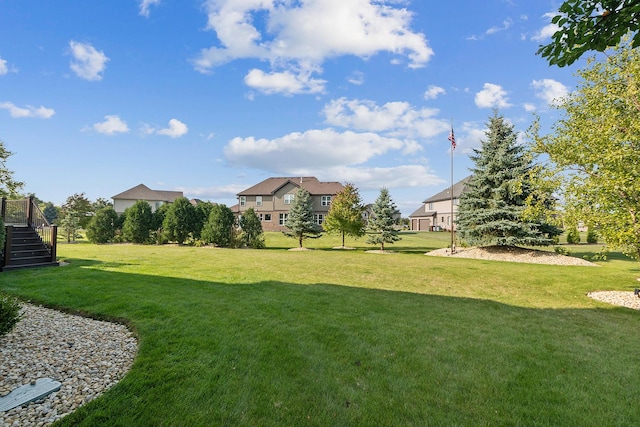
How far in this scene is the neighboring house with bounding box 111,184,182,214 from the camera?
49.8 m

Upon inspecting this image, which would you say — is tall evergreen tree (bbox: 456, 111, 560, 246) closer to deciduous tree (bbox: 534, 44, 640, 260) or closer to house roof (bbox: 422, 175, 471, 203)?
deciduous tree (bbox: 534, 44, 640, 260)

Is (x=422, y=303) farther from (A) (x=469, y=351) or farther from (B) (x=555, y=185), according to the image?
(B) (x=555, y=185)

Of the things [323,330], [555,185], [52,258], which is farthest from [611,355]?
[52,258]

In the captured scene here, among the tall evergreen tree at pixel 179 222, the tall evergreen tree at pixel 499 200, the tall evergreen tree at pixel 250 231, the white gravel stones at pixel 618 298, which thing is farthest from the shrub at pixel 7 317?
the tall evergreen tree at pixel 179 222

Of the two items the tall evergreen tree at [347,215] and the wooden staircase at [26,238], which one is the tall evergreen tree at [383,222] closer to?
the tall evergreen tree at [347,215]

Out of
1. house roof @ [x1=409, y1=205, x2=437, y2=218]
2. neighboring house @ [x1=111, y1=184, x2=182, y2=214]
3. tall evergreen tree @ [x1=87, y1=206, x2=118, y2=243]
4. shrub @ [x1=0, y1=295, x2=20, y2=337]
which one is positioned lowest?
shrub @ [x1=0, y1=295, x2=20, y2=337]

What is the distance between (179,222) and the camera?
25.3 metres

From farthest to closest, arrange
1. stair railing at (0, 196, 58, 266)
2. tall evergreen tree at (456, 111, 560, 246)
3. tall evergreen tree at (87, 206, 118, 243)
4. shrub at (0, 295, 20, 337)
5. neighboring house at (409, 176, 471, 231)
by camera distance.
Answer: neighboring house at (409, 176, 471, 231) < tall evergreen tree at (87, 206, 118, 243) < tall evergreen tree at (456, 111, 560, 246) < stair railing at (0, 196, 58, 266) < shrub at (0, 295, 20, 337)

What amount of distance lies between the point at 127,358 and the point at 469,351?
17.4 feet

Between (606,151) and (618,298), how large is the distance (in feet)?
14.7

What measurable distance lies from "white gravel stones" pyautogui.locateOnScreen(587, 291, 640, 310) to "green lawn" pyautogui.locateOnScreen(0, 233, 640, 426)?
416mm

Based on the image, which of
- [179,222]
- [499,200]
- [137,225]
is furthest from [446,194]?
[137,225]

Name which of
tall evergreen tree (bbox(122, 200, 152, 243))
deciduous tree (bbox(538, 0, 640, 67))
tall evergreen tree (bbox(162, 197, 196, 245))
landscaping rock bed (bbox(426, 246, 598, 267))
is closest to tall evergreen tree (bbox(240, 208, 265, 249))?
tall evergreen tree (bbox(162, 197, 196, 245))

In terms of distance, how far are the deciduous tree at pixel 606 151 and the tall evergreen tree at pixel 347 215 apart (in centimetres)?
1530
